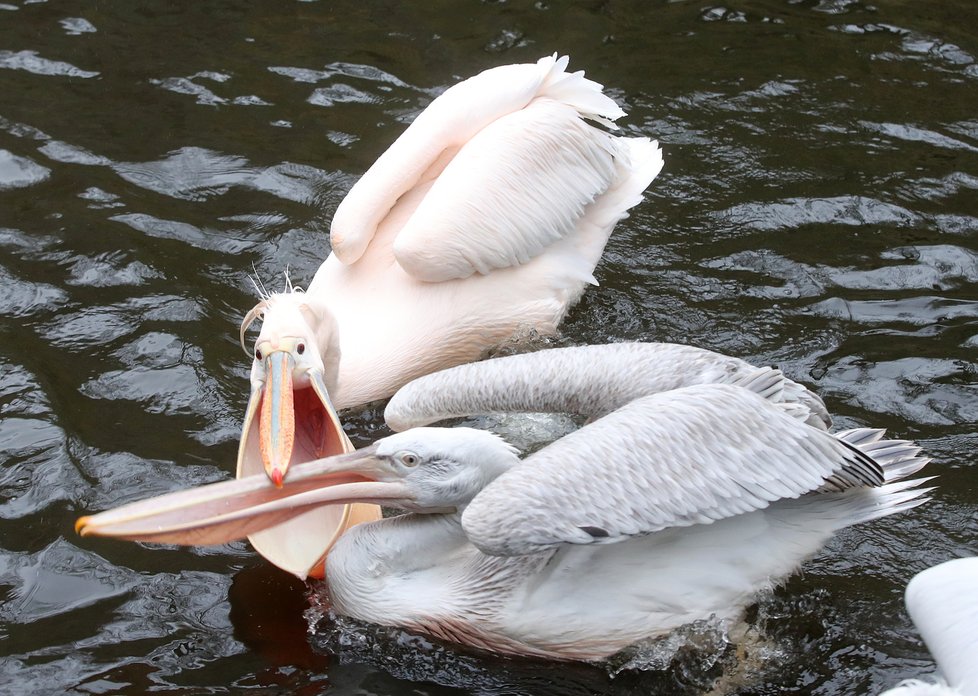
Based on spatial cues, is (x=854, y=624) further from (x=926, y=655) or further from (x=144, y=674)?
(x=144, y=674)

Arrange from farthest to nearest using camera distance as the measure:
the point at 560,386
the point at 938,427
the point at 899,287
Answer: the point at 899,287 → the point at 938,427 → the point at 560,386

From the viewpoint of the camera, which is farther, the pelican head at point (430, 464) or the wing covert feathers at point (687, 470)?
the pelican head at point (430, 464)

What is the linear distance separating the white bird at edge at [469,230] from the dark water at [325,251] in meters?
0.25

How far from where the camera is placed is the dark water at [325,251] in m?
3.68

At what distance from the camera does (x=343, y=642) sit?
145 inches

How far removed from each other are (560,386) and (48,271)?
8.10ft

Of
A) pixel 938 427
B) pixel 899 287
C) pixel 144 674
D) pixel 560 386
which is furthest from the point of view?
pixel 899 287

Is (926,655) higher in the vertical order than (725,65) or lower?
lower

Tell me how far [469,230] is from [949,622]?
2.49 metres

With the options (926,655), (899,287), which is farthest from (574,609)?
(899,287)

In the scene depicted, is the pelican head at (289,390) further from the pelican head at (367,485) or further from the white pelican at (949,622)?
the white pelican at (949,622)

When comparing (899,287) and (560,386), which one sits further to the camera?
(899,287)

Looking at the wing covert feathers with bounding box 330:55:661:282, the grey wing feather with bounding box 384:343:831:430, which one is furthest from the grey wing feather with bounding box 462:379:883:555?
the wing covert feathers with bounding box 330:55:661:282

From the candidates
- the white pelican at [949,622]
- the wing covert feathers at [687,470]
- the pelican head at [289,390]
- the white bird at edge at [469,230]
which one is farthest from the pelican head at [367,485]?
the white pelican at [949,622]
